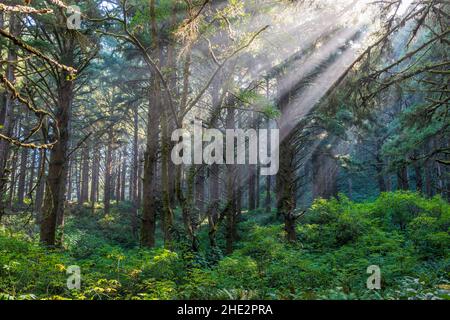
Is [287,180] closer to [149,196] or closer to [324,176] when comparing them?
[149,196]

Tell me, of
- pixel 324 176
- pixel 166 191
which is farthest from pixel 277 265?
pixel 324 176

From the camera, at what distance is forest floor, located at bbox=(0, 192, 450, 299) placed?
554 cm

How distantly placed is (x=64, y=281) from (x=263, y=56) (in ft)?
43.6

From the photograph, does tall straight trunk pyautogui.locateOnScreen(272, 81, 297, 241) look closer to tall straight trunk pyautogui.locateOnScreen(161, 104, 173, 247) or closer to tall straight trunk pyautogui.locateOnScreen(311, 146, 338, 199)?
A: tall straight trunk pyautogui.locateOnScreen(161, 104, 173, 247)

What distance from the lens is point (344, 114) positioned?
1656cm

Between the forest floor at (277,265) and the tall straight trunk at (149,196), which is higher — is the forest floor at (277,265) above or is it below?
below

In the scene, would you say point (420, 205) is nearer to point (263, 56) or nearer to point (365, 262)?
point (365, 262)

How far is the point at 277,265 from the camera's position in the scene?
7.96 m

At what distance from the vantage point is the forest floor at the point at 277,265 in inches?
218

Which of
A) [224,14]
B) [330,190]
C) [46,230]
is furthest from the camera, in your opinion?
[330,190]

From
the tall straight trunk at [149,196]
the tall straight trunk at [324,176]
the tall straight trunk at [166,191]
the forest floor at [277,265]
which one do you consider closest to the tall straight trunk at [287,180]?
the forest floor at [277,265]

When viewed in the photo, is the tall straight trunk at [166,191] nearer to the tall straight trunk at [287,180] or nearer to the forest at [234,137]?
the forest at [234,137]

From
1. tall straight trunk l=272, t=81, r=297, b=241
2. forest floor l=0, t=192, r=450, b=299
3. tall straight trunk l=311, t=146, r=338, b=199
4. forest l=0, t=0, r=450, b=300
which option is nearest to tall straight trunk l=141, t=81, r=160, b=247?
forest l=0, t=0, r=450, b=300
